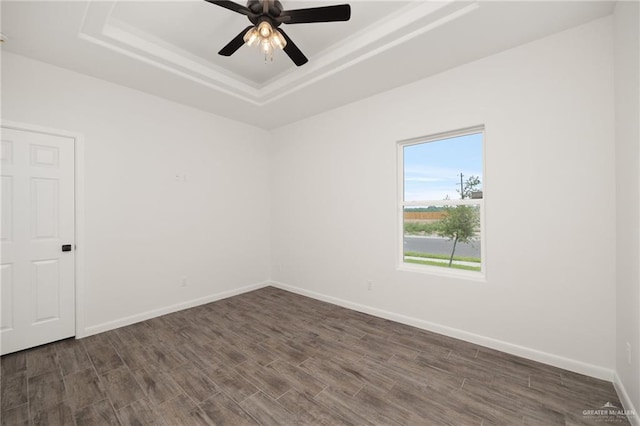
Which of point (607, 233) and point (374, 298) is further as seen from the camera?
point (374, 298)

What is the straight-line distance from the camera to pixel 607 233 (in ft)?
6.82

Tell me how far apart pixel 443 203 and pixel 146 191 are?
370 cm

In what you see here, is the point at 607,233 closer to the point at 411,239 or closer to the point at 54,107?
the point at 411,239

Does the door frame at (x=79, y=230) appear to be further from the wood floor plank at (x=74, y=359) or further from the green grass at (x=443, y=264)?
the green grass at (x=443, y=264)

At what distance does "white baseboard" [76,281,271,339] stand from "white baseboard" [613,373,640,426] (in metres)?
4.28

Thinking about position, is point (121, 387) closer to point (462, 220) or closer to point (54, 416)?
point (54, 416)

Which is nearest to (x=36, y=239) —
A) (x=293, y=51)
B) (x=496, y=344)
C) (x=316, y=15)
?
(x=293, y=51)

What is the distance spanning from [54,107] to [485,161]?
453 centimetres

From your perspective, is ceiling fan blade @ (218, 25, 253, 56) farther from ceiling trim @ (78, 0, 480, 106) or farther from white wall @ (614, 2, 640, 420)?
white wall @ (614, 2, 640, 420)

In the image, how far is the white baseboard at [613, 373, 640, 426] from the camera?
5.29ft

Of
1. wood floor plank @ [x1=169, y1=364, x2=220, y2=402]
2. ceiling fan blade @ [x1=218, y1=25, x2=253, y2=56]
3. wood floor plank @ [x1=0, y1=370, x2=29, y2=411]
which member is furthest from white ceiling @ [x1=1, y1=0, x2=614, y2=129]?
wood floor plank @ [x1=169, y1=364, x2=220, y2=402]

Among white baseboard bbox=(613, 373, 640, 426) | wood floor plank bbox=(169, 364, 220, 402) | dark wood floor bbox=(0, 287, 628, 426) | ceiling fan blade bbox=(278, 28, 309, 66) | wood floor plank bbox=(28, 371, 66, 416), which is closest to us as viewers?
white baseboard bbox=(613, 373, 640, 426)

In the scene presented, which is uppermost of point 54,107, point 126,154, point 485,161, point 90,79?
point 90,79

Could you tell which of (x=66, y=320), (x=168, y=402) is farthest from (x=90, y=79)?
(x=168, y=402)
